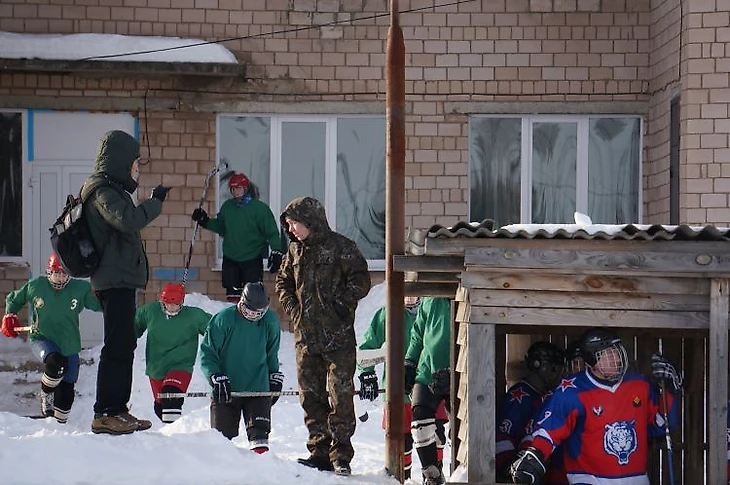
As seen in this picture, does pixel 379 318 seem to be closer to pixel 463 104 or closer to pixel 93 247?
pixel 93 247

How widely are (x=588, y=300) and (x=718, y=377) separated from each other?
86 centimetres

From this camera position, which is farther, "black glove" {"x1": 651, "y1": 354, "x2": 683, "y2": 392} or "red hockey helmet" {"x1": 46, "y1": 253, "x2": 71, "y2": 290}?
"red hockey helmet" {"x1": 46, "y1": 253, "x2": 71, "y2": 290}

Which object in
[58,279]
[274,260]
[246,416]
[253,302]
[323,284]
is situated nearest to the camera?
[323,284]

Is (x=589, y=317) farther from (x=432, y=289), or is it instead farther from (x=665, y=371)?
(x=432, y=289)

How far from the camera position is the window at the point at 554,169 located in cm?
1588

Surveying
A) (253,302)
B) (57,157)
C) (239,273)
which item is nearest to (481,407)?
(253,302)

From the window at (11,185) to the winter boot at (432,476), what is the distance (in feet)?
25.6

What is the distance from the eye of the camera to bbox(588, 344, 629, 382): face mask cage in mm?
7938

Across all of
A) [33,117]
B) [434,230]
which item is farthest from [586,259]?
[33,117]

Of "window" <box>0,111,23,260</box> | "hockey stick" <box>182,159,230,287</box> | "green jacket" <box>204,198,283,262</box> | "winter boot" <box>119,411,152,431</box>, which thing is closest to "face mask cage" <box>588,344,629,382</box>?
"winter boot" <box>119,411,152,431</box>

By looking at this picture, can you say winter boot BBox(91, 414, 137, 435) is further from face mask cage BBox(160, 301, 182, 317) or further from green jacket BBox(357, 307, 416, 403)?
face mask cage BBox(160, 301, 182, 317)

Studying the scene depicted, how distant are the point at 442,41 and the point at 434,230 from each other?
815cm

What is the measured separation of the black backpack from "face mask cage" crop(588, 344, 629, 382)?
3042mm

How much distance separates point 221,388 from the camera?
31.3 ft
